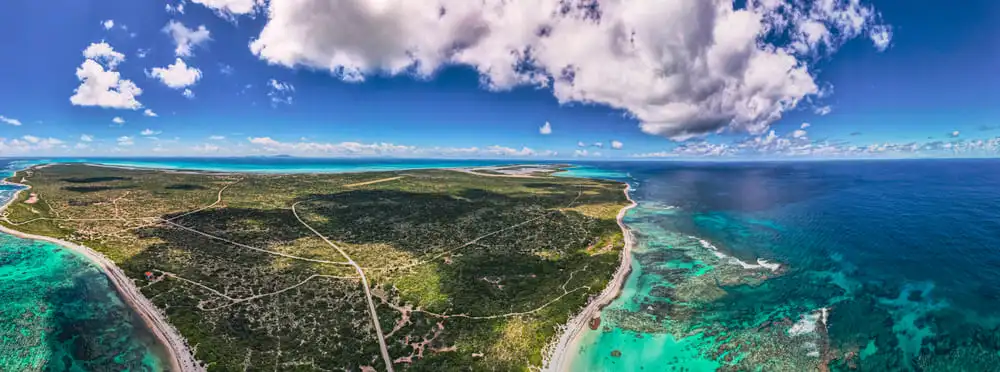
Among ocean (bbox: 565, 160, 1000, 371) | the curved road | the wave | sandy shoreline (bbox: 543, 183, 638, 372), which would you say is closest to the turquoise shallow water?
the curved road

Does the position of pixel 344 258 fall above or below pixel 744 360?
above

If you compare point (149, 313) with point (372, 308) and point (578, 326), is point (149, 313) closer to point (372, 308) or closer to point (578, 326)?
point (372, 308)

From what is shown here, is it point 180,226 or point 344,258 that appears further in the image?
point 180,226

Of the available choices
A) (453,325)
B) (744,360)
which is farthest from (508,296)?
(744,360)

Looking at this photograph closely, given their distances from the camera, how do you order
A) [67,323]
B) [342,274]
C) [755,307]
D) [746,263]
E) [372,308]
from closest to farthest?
[67,323], [372,308], [755,307], [342,274], [746,263]

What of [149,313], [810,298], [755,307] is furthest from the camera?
[810,298]

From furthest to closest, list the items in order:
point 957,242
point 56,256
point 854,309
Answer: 1. point 957,242
2. point 56,256
3. point 854,309

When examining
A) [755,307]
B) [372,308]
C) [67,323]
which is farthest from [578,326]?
[67,323]

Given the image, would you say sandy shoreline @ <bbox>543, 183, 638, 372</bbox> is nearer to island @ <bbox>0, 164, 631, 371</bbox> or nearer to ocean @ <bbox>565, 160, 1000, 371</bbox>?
island @ <bbox>0, 164, 631, 371</bbox>

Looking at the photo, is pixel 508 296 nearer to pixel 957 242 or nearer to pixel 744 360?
pixel 744 360
